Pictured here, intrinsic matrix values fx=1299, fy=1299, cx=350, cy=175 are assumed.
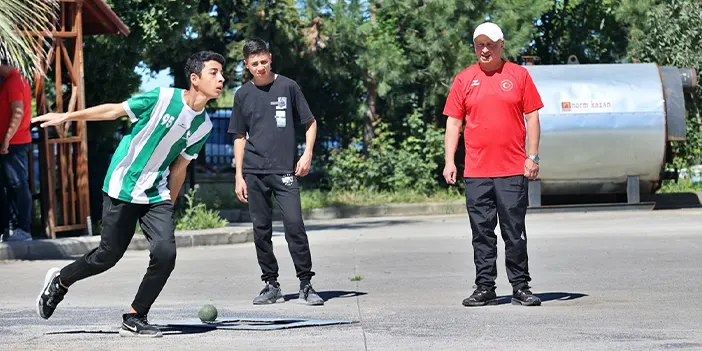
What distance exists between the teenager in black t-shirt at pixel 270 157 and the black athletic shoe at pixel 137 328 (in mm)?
1682

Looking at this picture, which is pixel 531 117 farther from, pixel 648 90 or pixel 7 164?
pixel 648 90

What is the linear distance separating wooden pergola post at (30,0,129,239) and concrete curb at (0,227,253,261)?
20.8 inches

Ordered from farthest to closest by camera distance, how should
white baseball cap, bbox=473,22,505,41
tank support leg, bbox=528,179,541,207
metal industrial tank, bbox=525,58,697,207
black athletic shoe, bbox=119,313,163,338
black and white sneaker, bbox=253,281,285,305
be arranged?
tank support leg, bbox=528,179,541,207 → metal industrial tank, bbox=525,58,697,207 → black and white sneaker, bbox=253,281,285,305 → white baseball cap, bbox=473,22,505,41 → black athletic shoe, bbox=119,313,163,338

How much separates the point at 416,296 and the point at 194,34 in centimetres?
1293

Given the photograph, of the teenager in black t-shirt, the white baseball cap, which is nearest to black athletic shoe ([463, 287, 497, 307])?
the teenager in black t-shirt

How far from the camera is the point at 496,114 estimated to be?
844 centimetres

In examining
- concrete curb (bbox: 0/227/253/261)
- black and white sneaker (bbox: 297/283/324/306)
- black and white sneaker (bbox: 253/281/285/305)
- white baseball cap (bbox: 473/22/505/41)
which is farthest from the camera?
concrete curb (bbox: 0/227/253/261)

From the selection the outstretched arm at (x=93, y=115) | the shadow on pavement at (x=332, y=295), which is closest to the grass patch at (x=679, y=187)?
the shadow on pavement at (x=332, y=295)

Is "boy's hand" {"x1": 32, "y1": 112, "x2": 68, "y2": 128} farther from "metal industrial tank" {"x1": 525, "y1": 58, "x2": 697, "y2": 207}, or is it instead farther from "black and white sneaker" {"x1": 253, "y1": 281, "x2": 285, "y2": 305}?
"metal industrial tank" {"x1": 525, "y1": 58, "x2": 697, "y2": 207}

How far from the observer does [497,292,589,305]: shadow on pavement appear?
8.70m

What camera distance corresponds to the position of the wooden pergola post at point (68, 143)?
14.2 meters

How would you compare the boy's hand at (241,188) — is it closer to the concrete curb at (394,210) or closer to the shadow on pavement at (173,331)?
the shadow on pavement at (173,331)

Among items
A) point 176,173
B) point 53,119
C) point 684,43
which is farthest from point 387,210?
point 53,119

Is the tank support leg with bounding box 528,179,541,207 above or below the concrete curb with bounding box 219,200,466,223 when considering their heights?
above
